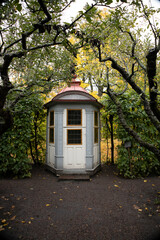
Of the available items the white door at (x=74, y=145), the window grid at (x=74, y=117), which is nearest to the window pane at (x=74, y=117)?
the window grid at (x=74, y=117)

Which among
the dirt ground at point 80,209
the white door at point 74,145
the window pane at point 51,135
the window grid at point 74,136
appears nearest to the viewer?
the dirt ground at point 80,209

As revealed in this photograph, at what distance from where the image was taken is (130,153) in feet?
23.9

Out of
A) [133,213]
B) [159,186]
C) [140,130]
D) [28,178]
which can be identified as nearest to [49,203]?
[133,213]

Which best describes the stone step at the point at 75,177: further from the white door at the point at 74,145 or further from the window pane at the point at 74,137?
the window pane at the point at 74,137

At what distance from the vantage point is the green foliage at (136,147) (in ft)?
23.2

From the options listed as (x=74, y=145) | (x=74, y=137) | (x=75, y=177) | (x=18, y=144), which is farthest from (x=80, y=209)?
(x=18, y=144)

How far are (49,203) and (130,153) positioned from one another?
13.5ft

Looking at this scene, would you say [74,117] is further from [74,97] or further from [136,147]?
[136,147]

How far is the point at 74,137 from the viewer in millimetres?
7617

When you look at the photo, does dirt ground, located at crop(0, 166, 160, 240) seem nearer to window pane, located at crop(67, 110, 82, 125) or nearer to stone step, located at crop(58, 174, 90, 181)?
stone step, located at crop(58, 174, 90, 181)

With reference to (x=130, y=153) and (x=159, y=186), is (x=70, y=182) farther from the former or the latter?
A: (x=159, y=186)

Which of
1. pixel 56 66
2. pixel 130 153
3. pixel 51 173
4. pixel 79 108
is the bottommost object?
pixel 51 173

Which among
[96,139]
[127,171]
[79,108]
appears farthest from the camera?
[96,139]

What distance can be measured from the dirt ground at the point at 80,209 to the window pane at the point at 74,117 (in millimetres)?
2567
